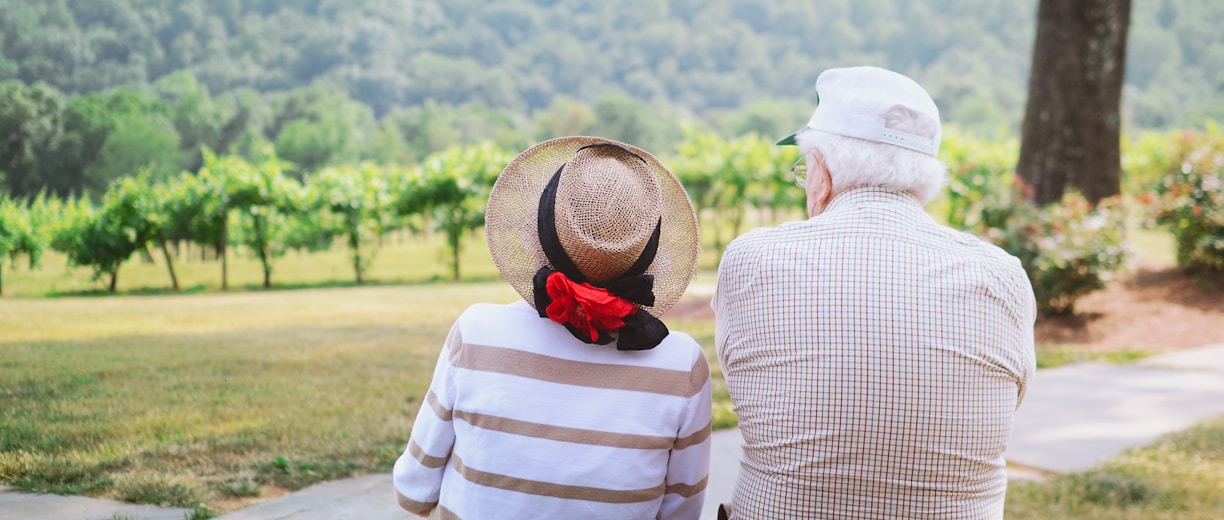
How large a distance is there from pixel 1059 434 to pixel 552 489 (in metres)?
3.73

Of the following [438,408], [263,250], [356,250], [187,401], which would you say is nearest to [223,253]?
[263,250]

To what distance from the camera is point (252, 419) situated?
12.8 feet

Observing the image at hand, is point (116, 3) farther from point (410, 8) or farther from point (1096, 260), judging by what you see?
point (1096, 260)

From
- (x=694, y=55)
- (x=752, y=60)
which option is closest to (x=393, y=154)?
(x=694, y=55)

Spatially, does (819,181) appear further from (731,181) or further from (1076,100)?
(731,181)

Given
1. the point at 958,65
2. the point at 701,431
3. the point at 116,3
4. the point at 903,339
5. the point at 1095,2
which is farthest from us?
the point at 958,65

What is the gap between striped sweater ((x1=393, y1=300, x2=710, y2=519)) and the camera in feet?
6.25

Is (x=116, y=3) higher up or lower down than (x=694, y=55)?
lower down

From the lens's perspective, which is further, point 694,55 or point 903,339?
point 694,55

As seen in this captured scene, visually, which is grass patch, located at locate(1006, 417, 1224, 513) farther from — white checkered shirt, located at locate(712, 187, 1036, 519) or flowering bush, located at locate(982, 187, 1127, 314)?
flowering bush, located at locate(982, 187, 1127, 314)

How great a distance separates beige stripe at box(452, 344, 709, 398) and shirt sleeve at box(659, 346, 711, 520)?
3.9 inches

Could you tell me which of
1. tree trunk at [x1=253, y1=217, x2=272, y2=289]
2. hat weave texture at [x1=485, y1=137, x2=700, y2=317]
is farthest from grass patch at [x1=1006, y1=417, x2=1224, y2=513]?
tree trunk at [x1=253, y1=217, x2=272, y2=289]

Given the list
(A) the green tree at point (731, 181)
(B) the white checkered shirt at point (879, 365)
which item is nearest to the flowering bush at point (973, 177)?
(A) the green tree at point (731, 181)

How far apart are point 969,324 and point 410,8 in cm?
634
